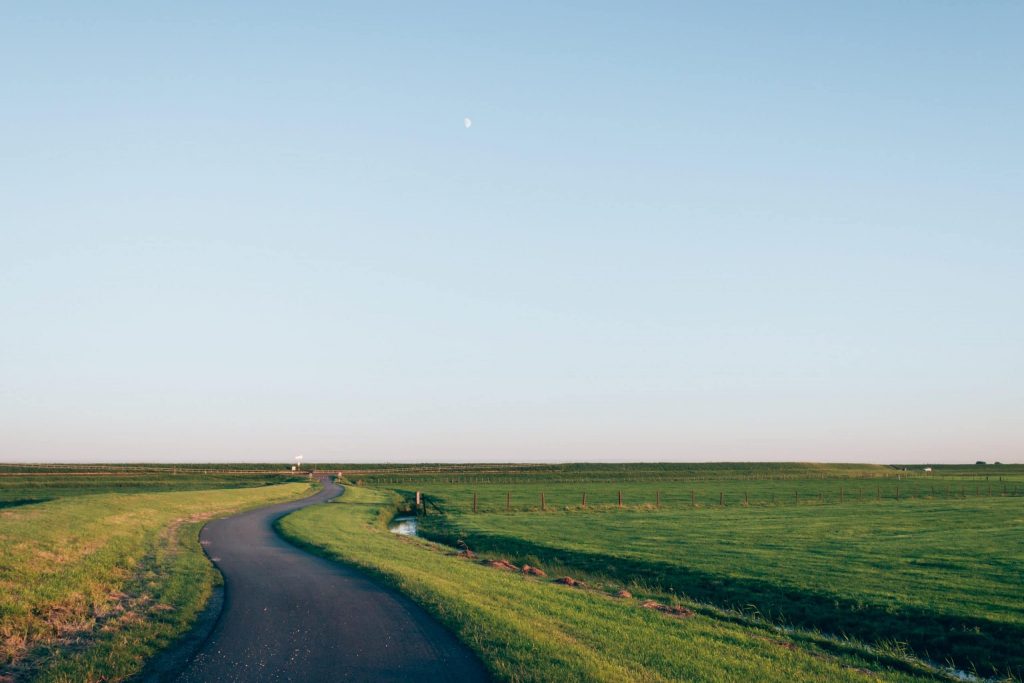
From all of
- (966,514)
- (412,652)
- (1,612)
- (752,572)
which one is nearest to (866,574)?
(752,572)

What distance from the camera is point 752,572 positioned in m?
28.2

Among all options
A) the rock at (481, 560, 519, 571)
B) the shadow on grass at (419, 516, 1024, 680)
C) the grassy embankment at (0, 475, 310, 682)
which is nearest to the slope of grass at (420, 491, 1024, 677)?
the shadow on grass at (419, 516, 1024, 680)

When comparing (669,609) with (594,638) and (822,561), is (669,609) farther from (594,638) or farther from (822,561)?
(822,561)

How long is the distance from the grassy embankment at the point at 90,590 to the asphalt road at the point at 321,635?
1.35 meters

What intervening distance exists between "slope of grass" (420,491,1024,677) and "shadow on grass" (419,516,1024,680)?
1.8 inches

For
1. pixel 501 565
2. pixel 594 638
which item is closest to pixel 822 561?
pixel 501 565

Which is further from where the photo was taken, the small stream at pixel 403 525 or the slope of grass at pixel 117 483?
the slope of grass at pixel 117 483

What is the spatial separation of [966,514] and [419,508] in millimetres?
46904

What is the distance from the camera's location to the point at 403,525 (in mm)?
54906

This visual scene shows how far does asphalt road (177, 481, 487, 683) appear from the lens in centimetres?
1262

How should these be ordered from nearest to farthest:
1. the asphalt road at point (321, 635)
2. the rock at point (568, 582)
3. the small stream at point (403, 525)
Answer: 1. the asphalt road at point (321, 635)
2. the rock at point (568, 582)
3. the small stream at point (403, 525)

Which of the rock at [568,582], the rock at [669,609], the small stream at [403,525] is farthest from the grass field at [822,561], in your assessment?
the rock at [669,609]

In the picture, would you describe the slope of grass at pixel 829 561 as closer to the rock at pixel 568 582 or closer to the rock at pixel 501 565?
the rock at pixel 501 565

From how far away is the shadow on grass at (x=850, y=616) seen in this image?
61.6 feet
